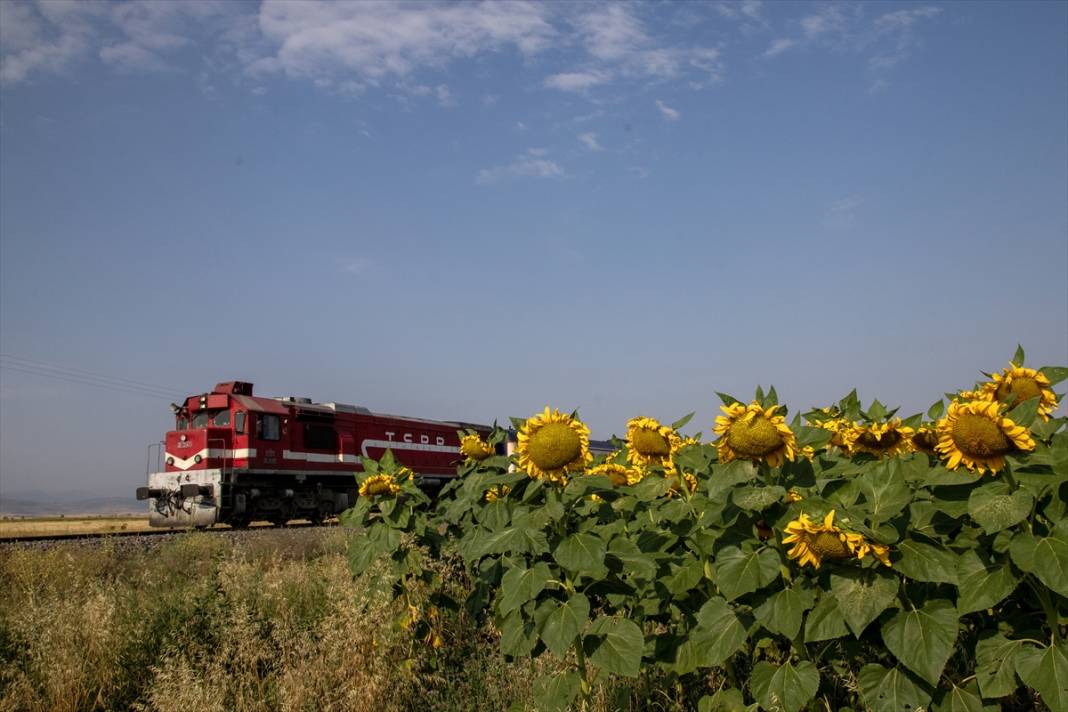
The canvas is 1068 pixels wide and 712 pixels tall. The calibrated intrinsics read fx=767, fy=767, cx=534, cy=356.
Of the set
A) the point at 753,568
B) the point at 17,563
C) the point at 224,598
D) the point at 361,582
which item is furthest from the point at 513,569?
the point at 17,563

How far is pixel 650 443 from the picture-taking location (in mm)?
4723

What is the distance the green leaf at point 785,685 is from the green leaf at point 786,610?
27 cm

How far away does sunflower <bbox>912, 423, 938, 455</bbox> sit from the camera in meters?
4.32

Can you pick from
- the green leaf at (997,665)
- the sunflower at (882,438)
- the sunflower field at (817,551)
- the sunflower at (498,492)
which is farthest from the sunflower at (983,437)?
the sunflower at (498,492)

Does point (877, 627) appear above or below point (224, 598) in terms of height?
above

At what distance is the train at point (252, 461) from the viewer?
73.4 ft

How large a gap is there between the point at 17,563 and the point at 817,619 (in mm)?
12567

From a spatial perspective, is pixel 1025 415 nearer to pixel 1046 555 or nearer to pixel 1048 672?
pixel 1046 555

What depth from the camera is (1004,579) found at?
334cm

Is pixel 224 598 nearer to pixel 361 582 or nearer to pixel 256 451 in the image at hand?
pixel 361 582

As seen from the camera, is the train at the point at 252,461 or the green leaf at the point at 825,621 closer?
the green leaf at the point at 825,621

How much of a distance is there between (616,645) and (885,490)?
1573mm

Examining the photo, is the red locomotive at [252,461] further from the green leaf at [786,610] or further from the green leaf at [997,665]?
the green leaf at [997,665]

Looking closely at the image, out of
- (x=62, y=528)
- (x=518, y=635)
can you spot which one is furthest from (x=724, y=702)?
(x=62, y=528)
